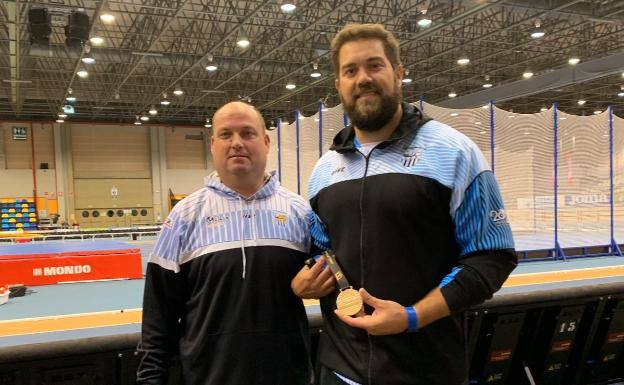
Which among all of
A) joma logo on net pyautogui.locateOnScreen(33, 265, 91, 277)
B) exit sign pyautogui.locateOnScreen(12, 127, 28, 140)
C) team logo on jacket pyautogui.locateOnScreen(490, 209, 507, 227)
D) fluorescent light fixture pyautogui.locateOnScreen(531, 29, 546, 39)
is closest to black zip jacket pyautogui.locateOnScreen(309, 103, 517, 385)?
team logo on jacket pyautogui.locateOnScreen(490, 209, 507, 227)

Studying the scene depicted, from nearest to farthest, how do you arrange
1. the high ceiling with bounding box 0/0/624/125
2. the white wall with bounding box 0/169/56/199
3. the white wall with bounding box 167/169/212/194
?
the high ceiling with bounding box 0/0/624/125 → the white wall with bounding box 0/169/56/199 → the white wall with bounding box 167/169/212/194

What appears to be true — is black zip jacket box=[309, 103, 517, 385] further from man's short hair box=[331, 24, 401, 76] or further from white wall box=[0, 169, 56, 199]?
white wall box=[0, 169, 56, 199]

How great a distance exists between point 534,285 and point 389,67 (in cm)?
305

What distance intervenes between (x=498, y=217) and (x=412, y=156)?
0.32m

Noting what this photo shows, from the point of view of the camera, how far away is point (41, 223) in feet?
74.8

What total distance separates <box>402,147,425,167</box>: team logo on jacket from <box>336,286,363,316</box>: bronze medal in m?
0.43

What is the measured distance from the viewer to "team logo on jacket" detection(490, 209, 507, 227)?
150 centimetres

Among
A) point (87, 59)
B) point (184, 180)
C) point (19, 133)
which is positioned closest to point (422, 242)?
point (87, 59)

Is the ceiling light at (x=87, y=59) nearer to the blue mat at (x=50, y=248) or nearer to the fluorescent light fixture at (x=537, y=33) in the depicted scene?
the blue mat at (x=50, y=248)

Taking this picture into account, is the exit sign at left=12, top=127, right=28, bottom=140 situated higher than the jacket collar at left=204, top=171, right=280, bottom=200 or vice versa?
the exit sign at left=12, top=127, right=28, bottom=140

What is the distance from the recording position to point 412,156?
1.58 meters

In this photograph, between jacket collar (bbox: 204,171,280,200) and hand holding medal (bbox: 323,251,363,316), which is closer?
hand holding medal (bbox: 323,251,363,316)

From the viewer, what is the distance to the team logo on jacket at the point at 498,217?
1.50m

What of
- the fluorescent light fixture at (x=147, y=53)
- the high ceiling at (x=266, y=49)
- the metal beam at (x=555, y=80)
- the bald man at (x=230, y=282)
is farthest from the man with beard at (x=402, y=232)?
the metal beam at (x=555, y=80)
